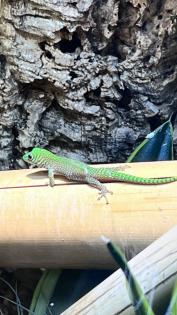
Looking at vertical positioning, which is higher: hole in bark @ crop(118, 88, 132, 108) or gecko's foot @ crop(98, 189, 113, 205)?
hole in bark @ crop(118, 88, 132, 108)

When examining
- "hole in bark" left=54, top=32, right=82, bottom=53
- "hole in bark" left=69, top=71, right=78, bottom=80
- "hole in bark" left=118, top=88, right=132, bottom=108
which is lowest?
"hole in bark" left=118, top=88, right=132, bottom=108

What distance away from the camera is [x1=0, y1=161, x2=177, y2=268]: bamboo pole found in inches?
36.2

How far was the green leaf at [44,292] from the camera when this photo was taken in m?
1.11

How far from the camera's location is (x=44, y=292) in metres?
1.12

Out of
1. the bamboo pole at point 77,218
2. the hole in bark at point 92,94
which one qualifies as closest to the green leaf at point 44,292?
the bamboo pole at point 77,218

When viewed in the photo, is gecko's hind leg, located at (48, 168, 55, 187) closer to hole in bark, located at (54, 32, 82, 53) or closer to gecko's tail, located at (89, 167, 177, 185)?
gecko's tail, located at (89, 167, 177, 185)

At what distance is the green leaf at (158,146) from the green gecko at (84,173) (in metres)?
0.14

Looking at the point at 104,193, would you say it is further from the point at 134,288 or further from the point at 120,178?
the point at 134,288

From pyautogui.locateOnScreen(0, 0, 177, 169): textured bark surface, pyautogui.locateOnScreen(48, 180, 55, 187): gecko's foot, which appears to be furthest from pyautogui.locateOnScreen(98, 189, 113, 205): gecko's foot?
pyautogui.locateOnScreen(0, 0, 177, 169): textured bark surface

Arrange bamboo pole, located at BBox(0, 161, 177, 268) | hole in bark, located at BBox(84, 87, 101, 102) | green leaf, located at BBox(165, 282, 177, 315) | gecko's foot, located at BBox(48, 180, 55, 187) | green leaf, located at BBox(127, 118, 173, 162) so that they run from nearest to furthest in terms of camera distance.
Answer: green leaf, located at BBox(165, 282, 177, 315)
bamboo pole, located at BBox(0, 161, 177, 268)
gecko's foot, located at BBox(48, 180, 55, 187)
green leaf, located at BBox(127, 118, 173, 162)
hole in bark, located at BBox(84, 87, 101, 102)

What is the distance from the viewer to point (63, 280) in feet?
3.74

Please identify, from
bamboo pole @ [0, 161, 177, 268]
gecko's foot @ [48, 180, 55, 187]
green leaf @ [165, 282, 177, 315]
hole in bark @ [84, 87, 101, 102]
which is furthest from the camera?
hole in bark @ [84, 87, 101, 102]

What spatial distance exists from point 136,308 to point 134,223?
20 cm

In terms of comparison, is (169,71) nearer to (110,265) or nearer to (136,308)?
(110,265)
